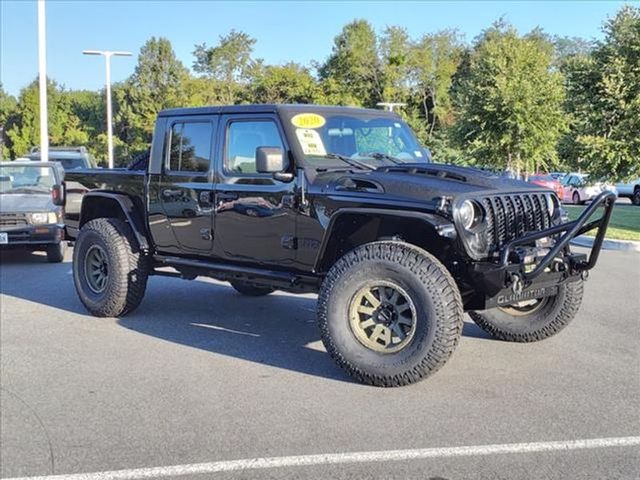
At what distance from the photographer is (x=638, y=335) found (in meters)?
6.52

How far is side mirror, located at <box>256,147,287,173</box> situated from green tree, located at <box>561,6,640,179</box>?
40.8 ft

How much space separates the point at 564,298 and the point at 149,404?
3481 mm

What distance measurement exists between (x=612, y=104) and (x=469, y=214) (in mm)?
13096

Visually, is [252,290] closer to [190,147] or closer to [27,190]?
[190,147]

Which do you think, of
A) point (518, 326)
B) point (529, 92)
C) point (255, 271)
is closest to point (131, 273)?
point (255, 271)

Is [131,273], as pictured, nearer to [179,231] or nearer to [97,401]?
[179,231]

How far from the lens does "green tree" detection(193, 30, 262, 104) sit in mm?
43594

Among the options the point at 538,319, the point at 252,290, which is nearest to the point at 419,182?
the point at 538,319

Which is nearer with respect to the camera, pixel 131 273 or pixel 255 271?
pixel 255 271

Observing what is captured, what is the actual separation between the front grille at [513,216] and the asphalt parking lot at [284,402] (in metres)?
1.06

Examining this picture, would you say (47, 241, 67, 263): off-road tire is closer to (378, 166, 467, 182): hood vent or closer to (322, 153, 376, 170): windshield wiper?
(322, 153, 376, 170): windshield wiper

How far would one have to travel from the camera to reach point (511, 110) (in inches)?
889

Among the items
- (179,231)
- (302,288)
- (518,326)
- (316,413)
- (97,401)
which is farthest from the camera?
(179,231)

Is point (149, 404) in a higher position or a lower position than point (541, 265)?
lower
